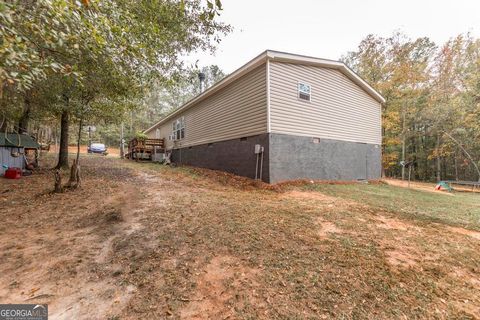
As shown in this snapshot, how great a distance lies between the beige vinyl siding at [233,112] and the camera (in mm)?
8672

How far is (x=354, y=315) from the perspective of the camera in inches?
75.7

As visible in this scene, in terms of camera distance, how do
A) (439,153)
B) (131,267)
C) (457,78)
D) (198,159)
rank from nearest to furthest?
(131,267) → (198,159) → (457,78) → (439,153)

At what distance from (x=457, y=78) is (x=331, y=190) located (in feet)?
59.7

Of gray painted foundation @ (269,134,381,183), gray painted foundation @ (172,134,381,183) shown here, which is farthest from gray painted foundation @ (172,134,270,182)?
gray painted foundation @ (269,134,381,183)

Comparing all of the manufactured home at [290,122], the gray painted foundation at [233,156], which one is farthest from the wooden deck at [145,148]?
the manufactured home at [290,122]

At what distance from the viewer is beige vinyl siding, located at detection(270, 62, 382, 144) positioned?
8602 millimetres

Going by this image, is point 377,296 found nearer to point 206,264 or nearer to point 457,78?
point 206,264

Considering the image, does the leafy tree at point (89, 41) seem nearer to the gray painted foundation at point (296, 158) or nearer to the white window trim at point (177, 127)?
the gray painted foundation at point (296, 158)

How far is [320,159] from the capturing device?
31.8 feet

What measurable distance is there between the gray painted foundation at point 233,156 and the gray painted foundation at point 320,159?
0.58 m

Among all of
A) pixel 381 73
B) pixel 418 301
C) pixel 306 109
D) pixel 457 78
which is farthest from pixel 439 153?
pixel 418 301

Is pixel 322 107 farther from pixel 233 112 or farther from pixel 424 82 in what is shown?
pixel 424 82
